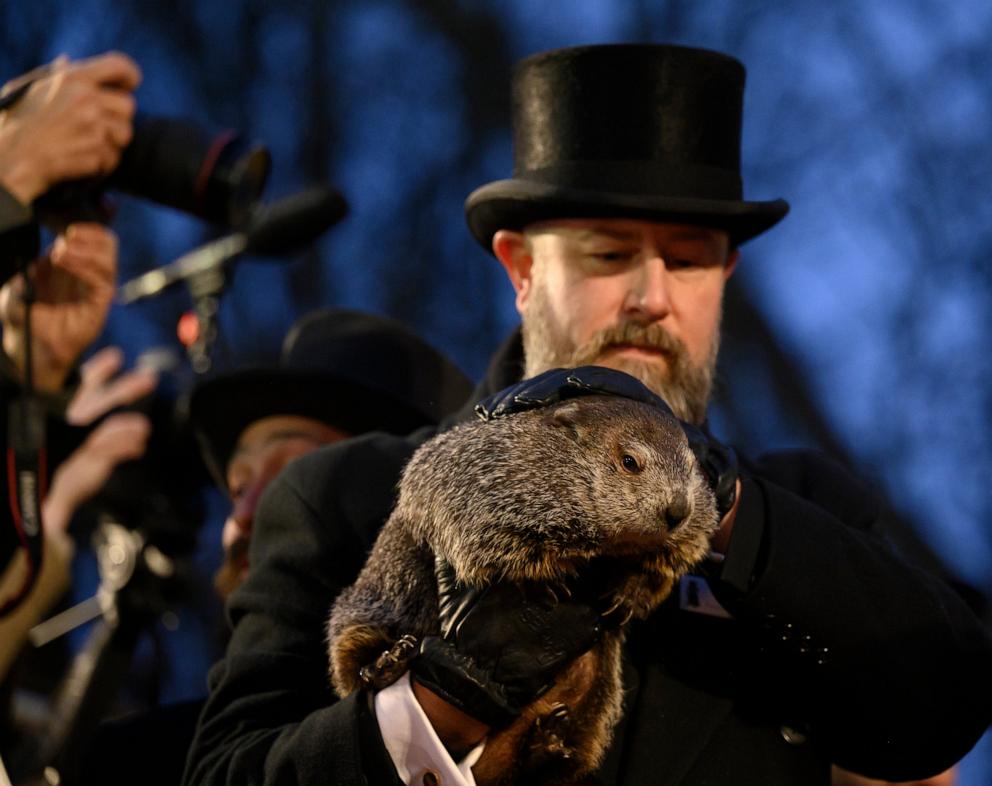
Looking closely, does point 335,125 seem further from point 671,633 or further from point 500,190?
point 671,633

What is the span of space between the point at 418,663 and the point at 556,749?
236mm

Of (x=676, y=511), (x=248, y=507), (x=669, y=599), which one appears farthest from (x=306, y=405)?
(x=676, y=511)

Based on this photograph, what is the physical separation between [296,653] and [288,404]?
149 centimetres

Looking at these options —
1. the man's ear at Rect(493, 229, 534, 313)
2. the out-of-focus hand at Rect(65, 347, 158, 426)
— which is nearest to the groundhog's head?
the man's ear at Rect(493, 229, 534, 313)

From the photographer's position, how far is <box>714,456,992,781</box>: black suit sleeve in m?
2.28

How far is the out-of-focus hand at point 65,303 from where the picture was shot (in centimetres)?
389

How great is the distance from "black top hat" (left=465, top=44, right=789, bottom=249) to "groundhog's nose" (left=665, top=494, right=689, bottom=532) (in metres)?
0.77

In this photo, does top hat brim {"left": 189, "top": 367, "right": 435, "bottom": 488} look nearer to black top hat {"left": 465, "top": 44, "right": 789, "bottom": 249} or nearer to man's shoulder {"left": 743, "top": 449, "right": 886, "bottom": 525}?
black top hat {"left": 465, "top": 44, "right": 789, "bottom": 249}

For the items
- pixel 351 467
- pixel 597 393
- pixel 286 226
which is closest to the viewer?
pixel 597 393

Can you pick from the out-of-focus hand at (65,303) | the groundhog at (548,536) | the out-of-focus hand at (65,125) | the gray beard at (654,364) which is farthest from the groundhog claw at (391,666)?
the out-of-focus hand at (65,303)

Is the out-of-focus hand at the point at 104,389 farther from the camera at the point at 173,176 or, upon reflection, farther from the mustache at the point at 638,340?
the mustache at the point at 638,340

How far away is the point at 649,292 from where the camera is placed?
265cm

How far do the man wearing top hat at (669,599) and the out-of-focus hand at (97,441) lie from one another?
1.64 meters

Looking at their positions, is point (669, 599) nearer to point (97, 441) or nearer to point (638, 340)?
point (638, 340)
